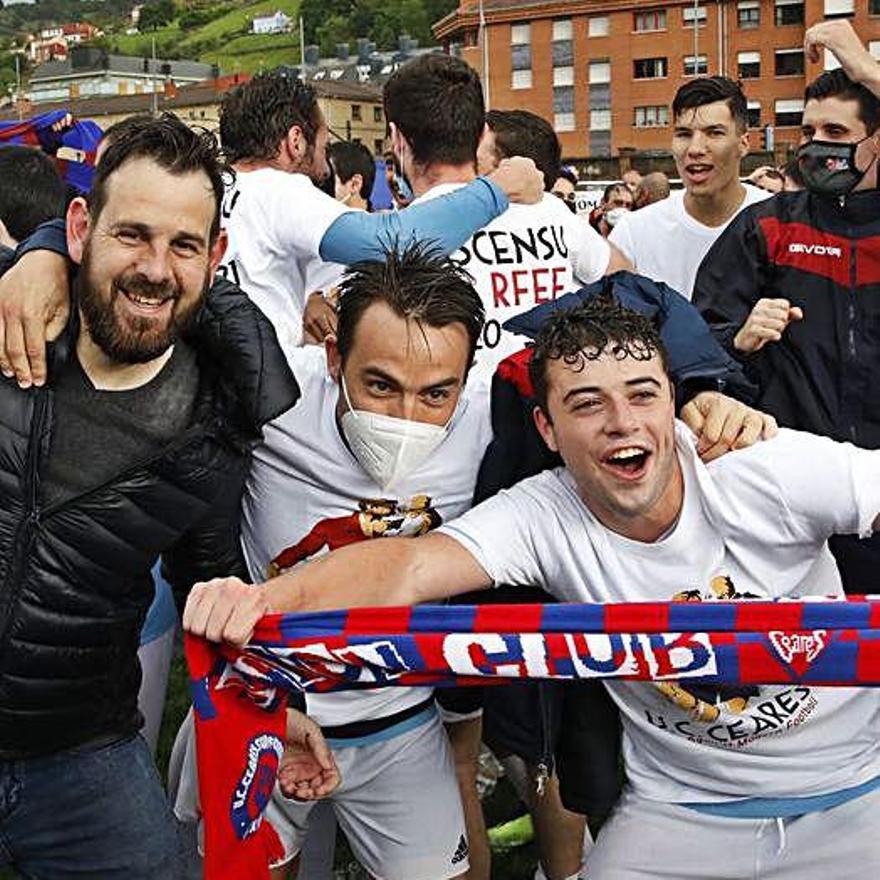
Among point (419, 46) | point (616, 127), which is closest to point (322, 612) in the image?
point (616, 127)

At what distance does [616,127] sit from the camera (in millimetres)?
74312

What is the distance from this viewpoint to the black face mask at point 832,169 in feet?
14.0

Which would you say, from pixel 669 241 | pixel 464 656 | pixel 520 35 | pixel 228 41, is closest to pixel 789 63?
pixel 520 35

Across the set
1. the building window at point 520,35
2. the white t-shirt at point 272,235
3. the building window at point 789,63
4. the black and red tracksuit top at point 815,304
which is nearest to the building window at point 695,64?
the building window at point 789,63

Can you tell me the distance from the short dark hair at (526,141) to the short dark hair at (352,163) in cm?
306

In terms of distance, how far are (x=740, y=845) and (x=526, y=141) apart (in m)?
3.64

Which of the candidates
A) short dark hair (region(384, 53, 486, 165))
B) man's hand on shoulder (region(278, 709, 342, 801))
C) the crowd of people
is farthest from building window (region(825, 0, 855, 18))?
man's hand on shoulder (region(278, 709, 342, 801))

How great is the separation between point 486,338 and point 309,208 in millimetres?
754

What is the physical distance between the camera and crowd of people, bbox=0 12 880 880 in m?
2.86

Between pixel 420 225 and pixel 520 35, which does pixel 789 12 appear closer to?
pixel 520 35

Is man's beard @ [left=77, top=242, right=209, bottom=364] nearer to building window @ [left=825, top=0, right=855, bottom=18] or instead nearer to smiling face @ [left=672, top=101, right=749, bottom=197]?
smiling face @ [left=672, top=101, right=749, bottom=197]

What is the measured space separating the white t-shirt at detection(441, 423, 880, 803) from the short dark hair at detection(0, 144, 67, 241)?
108 inches

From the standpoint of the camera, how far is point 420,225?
3.91 metres

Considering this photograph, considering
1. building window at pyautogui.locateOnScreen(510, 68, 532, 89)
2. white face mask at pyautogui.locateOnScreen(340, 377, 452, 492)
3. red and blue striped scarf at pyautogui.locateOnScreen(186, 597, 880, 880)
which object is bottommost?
red and blue striped scarf at pyautogui.locateOnScreen(186, 597, 880, 880)
